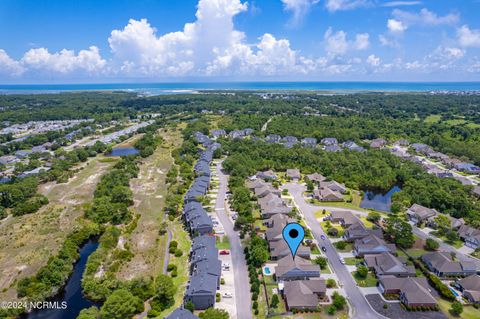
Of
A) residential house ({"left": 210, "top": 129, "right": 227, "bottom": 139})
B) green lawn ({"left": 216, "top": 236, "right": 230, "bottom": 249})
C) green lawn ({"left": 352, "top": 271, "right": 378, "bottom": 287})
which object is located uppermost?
residential house ({"left": 210, "top": 129, "right": 227, "bottom": 139})

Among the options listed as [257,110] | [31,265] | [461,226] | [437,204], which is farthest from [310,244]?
[257,110]

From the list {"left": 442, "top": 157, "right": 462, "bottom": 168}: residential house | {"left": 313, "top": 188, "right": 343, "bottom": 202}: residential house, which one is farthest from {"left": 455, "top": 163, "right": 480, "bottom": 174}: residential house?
{"left": 313, "top": 188, "right": 343, "bottom": 202}: residential house

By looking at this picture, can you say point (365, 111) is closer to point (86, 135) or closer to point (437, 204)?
point (437, 204)

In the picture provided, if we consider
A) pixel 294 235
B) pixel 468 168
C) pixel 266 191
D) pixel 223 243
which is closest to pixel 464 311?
pixel 294 235

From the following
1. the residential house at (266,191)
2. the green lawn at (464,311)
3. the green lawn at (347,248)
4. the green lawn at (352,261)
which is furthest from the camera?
the residential house at (266,191)

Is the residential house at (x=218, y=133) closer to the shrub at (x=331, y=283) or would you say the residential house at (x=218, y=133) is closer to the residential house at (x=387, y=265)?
the residential house at (x=387, y=265)

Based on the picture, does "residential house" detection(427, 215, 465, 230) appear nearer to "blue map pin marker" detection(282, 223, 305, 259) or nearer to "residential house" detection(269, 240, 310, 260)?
"residential house" detection(269, 240, 310, 260)

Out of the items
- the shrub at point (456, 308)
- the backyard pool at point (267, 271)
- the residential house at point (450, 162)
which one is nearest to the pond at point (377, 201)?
the residential house at point (450, 162)
